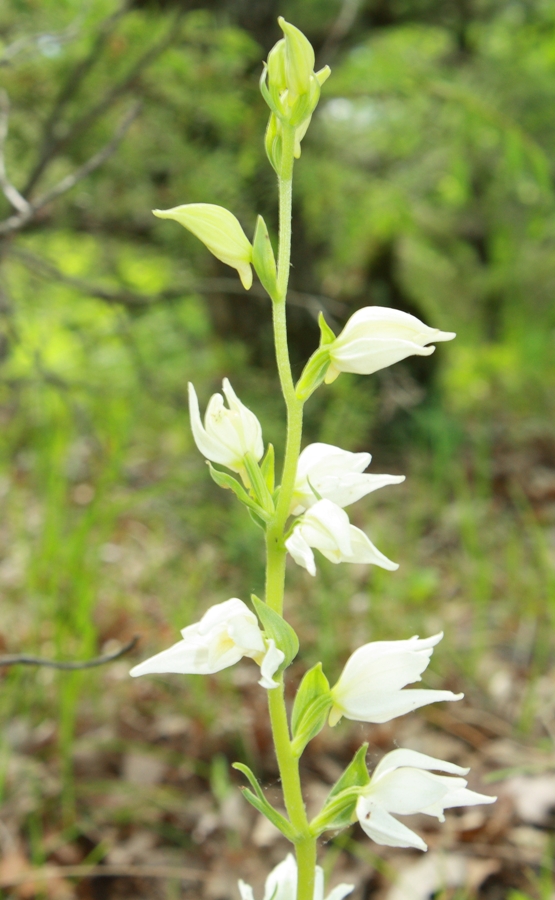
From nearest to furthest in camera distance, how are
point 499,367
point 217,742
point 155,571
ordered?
point 217,742, point 155,571, point 499,367

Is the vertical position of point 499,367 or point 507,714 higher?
point 507,714

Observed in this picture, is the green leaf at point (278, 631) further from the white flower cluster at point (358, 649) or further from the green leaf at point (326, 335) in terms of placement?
the green leaf at point (326, 335)

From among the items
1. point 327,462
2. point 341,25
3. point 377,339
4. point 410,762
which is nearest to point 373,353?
point 377,339

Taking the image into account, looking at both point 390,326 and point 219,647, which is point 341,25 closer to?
point 390,326

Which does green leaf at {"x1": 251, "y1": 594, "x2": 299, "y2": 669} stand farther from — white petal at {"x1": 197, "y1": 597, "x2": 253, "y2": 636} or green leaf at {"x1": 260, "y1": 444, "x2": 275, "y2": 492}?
green leaf at {"x1": 260, "y1": 444, "x2": 275, "y2": 492}

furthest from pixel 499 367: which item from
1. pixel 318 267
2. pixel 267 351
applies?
pixel 267 351

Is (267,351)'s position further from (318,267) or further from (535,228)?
(535,228)
